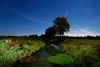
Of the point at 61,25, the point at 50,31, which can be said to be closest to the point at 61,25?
the point at 61,25

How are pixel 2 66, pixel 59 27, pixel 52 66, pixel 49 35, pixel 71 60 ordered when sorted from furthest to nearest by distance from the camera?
pixel 49 35 < pixel 59 27 < pixel 71 60 < pixel 52 66 < pixel 2 66

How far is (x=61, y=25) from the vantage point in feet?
369

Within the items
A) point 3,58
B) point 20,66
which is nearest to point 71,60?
point 20,66

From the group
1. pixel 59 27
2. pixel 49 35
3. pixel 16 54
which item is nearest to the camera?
pixel 16 54

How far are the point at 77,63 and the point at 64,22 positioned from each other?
9012 centimetres

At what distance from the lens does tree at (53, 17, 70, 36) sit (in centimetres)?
11153

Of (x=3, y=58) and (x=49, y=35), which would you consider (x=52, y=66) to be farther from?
(x=49, y=35)

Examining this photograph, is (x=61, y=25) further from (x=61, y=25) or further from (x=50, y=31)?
(x=50, y=31)

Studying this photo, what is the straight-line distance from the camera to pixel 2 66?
870 inches

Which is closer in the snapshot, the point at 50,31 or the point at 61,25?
the point at 61,25

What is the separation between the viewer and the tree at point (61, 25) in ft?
366

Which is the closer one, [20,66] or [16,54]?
[20,66]

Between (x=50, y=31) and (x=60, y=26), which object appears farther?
(x=50, y=31)

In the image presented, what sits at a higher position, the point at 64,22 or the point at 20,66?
the point at 64,22
